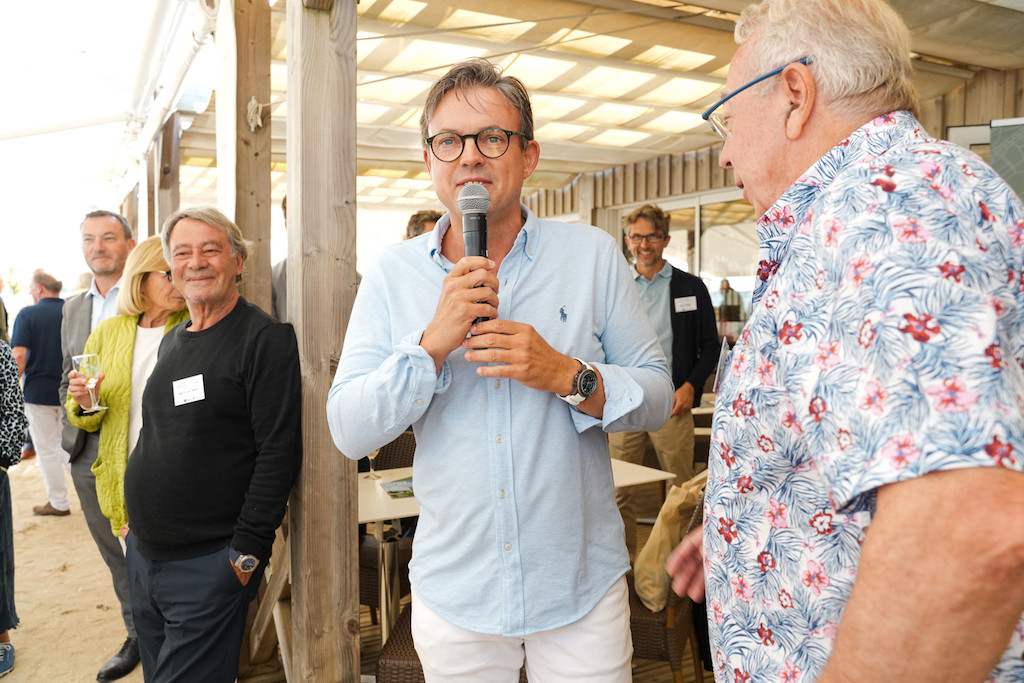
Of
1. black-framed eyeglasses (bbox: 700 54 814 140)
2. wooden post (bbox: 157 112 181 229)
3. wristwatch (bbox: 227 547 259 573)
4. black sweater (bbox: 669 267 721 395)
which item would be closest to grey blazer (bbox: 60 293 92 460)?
wristwatch (bbox: 227 547 259 573)

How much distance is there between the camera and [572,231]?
146 cm

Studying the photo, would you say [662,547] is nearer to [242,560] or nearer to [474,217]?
[242,560]

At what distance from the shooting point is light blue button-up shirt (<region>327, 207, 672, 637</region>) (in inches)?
50.9

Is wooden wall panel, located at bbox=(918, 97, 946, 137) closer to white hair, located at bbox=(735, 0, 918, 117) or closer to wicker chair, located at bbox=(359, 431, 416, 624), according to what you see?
wicker chair, located at bbox=(359, 431, 416, 624)

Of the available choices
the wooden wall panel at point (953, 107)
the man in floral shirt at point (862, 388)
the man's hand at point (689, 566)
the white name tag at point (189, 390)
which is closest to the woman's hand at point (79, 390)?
the white name tag at point (189, 390)

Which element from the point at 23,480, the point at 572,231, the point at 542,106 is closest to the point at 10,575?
the point at 572,231

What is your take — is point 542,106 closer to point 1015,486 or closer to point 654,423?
point 654,423

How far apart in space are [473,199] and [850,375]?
2.56 ft

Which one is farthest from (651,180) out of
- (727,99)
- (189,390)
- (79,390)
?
(727,99)

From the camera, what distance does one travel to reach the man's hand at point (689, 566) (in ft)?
3.81

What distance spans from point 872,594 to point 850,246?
332mm

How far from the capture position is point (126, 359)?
106 inches

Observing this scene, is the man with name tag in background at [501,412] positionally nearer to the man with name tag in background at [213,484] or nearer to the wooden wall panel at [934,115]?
the man with name tag in background at [213,484]

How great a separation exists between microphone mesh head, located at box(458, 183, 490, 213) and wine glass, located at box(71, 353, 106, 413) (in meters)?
1.95
